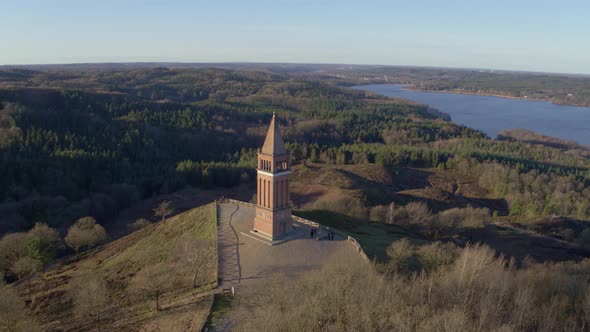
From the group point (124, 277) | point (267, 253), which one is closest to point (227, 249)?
point (267, 253)

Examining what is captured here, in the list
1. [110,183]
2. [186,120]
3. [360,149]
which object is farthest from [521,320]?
[186,120]

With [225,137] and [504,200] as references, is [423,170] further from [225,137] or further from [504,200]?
[225,137]

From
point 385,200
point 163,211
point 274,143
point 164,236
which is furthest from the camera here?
point 385,200

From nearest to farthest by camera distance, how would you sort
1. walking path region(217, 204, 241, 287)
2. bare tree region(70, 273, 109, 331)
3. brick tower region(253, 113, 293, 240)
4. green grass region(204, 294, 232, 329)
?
green grass region(204, 294, 232, 329) < bare tree region(70, 273, 109, 331) < walking path region(217, 204, 241, 287) < brick tower region(253, 113, 293, 240)

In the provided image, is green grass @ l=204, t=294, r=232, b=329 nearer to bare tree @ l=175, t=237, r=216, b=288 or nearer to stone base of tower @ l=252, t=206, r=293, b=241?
bare tree @ l=175, t=237, r=216, b=288

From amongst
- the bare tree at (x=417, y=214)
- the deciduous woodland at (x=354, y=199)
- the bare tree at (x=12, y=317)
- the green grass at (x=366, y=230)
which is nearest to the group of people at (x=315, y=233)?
the green grass at (x=366, y=230)

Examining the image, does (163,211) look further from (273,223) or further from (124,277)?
(273,223)

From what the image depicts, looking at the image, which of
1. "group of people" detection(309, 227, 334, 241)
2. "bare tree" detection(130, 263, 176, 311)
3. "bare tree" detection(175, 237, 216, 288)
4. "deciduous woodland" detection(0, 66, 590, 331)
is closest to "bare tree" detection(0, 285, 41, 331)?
"deciduous woodland" detection(0, 66, 590, 331)
